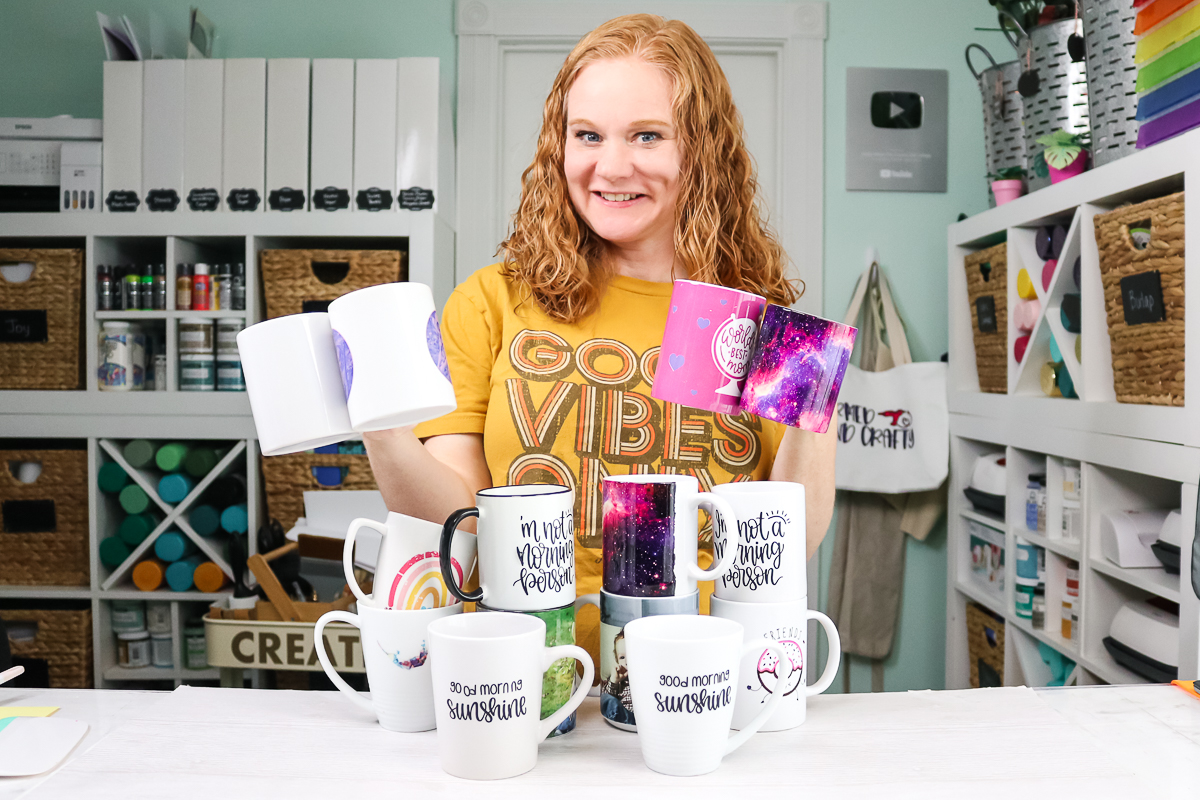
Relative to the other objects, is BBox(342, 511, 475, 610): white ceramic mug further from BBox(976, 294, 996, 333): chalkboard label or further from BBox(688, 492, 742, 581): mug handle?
BBox(976, 294, 996, 333): chalkboard label

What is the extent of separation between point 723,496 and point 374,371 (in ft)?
0.92

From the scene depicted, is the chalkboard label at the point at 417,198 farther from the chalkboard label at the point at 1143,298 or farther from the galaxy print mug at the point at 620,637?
the galaxy print mug at the point at 620,637

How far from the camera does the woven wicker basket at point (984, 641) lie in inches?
76.1

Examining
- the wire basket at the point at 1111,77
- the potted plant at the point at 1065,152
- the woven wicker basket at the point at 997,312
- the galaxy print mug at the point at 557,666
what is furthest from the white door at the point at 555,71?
the galaxy print mug at the point at 557,666

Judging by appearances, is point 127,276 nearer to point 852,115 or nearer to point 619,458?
point 619,458

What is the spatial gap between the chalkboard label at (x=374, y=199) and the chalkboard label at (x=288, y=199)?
0.13 meters

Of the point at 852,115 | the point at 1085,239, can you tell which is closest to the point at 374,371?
the point at 1085,239

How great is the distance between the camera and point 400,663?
640 millimetres

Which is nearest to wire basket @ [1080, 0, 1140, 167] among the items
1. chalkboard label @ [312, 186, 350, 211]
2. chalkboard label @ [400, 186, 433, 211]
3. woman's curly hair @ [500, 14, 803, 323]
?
woman's curly hair @ [500, 14, 803, 323]

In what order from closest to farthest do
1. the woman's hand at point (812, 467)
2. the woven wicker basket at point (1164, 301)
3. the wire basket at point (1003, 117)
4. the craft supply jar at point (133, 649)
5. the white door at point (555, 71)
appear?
the woman's hand at point (812, 467), the woven wicker basket at point (1164, 301), the wire basket at point (1003, 117), the craft supply jar at point (133, 649), the white door at point (555, 71)

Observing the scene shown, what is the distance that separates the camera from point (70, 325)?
2.02m

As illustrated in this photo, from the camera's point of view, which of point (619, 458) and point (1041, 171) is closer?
point (619, 458)

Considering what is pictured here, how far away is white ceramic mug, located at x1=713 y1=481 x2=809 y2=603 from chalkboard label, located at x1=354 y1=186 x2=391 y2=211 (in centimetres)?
160

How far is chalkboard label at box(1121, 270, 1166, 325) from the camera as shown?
1.30 m
